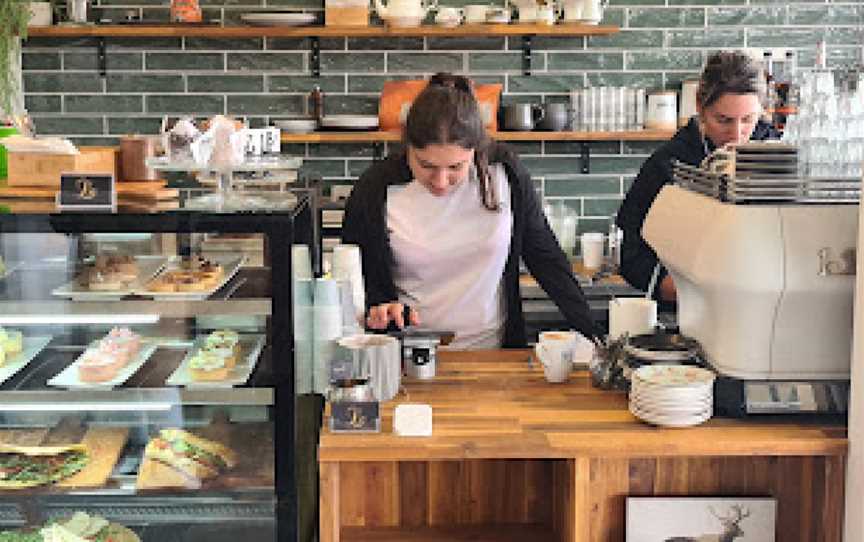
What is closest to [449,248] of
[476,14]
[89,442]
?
[89,442]

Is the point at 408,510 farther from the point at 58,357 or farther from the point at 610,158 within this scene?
the point at 610,158

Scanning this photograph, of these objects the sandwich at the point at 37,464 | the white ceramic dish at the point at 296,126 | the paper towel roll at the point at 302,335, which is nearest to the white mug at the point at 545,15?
the white ceramic dish at the point at 296,126

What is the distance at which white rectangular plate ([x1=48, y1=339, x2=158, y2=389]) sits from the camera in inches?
92.9

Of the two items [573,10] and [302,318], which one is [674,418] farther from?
[573,10]

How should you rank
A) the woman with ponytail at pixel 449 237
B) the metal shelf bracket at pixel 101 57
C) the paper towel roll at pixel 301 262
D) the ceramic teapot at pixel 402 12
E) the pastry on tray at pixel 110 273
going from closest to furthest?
the paper towel roll at pixel 301 262, the pastry on tray at pixel 110 273, the woman with ponytail at pixel 449 237, the ceramic teapot at pixel 402 12, the metal shelf bracket at pixel 101 57

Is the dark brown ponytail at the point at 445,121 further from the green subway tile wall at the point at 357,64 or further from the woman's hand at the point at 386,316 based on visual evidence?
the green subway tile wall at the point at 357,64

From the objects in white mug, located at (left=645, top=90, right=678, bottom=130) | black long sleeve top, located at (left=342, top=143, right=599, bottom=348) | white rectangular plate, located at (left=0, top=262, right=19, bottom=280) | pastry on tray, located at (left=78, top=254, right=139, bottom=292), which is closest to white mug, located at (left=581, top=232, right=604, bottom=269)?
white mug, located at (left=645, top=90, right=678, bottom=130)

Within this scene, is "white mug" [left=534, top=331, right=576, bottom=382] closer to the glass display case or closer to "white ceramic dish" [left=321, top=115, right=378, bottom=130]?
the glass display case

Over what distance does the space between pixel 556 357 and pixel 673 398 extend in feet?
1.27

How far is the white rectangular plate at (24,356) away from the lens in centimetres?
242

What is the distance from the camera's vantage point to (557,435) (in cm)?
213

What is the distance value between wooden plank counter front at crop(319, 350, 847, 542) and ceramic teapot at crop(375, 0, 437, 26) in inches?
107

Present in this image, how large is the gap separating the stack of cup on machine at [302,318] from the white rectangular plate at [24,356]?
0.60m

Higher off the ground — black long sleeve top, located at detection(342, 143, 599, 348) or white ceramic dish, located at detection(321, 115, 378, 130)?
white ceramic dish, located at detection(321, 115, 378, 130)
